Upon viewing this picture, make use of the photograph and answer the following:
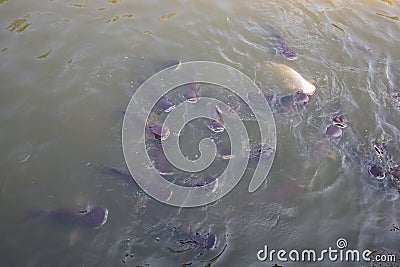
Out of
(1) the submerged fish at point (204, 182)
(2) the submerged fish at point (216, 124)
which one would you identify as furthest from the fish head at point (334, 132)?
(1) the submerged fish at point (204, 182)

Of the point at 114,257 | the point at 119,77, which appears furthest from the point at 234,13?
the point at 114,257

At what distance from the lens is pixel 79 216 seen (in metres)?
3.57

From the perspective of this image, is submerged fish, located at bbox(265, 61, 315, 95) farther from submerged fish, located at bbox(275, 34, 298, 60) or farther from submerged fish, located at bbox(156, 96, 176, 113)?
submerged fish, located at bbox(156, 96, 176, 113)

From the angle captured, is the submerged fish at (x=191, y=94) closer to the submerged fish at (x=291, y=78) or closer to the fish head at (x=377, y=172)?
the submerged fish at (x=291, y=78)

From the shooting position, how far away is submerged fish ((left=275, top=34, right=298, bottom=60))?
5777mm

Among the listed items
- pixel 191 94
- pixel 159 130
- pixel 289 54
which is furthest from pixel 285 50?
pixel 159 130

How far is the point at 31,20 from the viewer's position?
5.61 metres

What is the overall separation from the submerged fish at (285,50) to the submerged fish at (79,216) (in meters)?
3.87

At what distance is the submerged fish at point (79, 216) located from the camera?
11.5ft

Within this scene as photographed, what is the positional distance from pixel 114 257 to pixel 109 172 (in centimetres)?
101

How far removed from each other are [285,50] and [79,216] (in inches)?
164

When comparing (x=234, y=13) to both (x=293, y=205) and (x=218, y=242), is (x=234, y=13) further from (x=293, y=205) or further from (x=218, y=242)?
(x=218, y=242)

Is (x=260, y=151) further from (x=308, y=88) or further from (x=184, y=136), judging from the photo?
(x=308, y=88)

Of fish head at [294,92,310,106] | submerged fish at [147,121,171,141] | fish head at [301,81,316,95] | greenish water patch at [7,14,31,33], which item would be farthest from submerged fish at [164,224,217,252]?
greenish water patch at [7,14,31,33]
